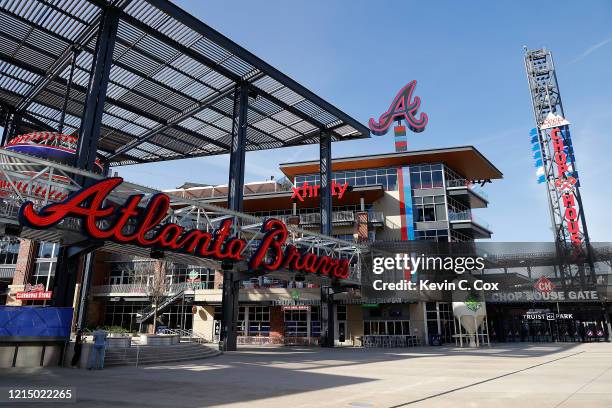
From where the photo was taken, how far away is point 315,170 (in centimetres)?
5288

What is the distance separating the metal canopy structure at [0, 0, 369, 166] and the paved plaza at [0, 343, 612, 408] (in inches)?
712

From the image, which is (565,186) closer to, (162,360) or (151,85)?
(151,85)

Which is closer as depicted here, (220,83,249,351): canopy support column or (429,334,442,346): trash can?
(220,83,249,351): canopy support column

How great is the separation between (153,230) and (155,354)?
626 cm

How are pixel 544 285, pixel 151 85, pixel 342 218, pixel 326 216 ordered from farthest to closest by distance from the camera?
pixel 342 218 < pixel 544 285 < pixel 326 216 < pixel 151 85

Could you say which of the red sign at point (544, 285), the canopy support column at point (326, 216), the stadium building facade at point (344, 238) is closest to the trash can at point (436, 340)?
the stadium building facade at point (344, 238)

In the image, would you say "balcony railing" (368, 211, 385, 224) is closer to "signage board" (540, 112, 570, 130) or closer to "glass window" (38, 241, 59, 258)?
"signage board" (540, 112, 570, 130)

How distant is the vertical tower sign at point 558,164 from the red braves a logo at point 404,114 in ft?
49.7

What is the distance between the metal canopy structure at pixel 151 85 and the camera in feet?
82.3

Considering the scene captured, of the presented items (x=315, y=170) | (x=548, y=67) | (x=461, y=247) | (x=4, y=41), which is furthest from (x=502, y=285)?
(x=4, y=41)

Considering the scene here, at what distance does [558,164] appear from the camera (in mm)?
52125

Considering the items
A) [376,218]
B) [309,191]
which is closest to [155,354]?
[309,191]

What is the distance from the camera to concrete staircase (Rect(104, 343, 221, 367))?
65.0 feet

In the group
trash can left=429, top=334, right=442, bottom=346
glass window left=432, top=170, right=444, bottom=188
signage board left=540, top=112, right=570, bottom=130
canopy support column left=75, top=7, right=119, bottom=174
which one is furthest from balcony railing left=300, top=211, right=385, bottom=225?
canopy support column left=75, top=7, right=119, bottom=174
